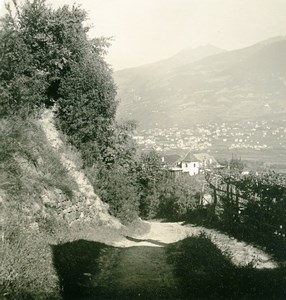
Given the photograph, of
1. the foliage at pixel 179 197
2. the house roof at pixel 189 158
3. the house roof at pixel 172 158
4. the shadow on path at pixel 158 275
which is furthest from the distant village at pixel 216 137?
the shadow on path at pixel 158 275

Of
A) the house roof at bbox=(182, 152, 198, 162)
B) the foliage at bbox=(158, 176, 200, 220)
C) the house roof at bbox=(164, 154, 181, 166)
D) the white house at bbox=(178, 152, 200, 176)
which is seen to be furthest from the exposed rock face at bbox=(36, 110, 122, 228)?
the house roof at bbox=(182, 152, 198, 162)

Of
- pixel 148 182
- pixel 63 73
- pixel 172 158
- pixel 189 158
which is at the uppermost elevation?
pixel 63 73

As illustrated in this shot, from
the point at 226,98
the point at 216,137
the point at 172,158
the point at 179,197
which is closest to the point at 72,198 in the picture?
the point at 179,197

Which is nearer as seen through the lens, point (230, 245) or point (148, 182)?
point (230, 245)

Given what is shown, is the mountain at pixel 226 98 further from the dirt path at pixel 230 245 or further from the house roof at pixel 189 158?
the dirt path at pixel 230 245

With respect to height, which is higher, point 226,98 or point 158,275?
point 226,98

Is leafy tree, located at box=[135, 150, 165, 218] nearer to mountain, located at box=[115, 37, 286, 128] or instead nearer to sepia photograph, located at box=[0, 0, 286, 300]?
sepia photograph, located at box=[0, 0, 286, 300]

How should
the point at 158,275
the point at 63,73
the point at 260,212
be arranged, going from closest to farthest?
the point at 158,275 → the point at 260,212 → the point at 63,73

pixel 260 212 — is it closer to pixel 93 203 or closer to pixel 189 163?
pixel 93 203

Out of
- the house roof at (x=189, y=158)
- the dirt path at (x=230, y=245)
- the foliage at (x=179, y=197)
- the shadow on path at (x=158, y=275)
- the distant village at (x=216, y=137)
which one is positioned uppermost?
the shadow on path at (x=158, y=275)
